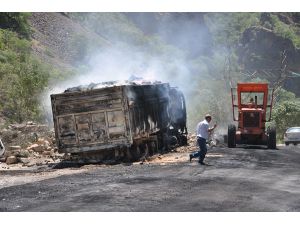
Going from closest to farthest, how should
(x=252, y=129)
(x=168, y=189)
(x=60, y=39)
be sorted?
(x=168, y=189)
(x=252, y=129)
(x=60, y=39)

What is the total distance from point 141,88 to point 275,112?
27916mm

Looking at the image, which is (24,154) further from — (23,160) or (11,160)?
(11,160)

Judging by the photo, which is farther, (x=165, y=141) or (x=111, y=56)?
(x=111, y=56)

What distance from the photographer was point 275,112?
145ft

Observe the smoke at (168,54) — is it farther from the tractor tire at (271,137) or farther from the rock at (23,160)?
the rock at (23,160)

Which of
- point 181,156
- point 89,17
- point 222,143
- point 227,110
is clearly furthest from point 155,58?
point 181,156

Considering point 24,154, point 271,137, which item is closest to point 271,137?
point 271,137

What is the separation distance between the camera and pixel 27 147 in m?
21.4

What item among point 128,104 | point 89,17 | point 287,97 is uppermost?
point 89,17

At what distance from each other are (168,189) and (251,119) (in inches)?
469

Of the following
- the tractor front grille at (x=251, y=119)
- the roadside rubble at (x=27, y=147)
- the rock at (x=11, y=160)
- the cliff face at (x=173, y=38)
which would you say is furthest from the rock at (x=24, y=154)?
the cliff face at (x=173, y=38)

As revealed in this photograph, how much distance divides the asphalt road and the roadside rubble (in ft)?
11.2

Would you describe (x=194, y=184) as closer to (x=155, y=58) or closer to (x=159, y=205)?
(x=159, y=205)

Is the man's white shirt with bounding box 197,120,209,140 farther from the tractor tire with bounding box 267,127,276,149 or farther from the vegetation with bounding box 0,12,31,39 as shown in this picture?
the vegetation with bounding box 0,12,31,39
